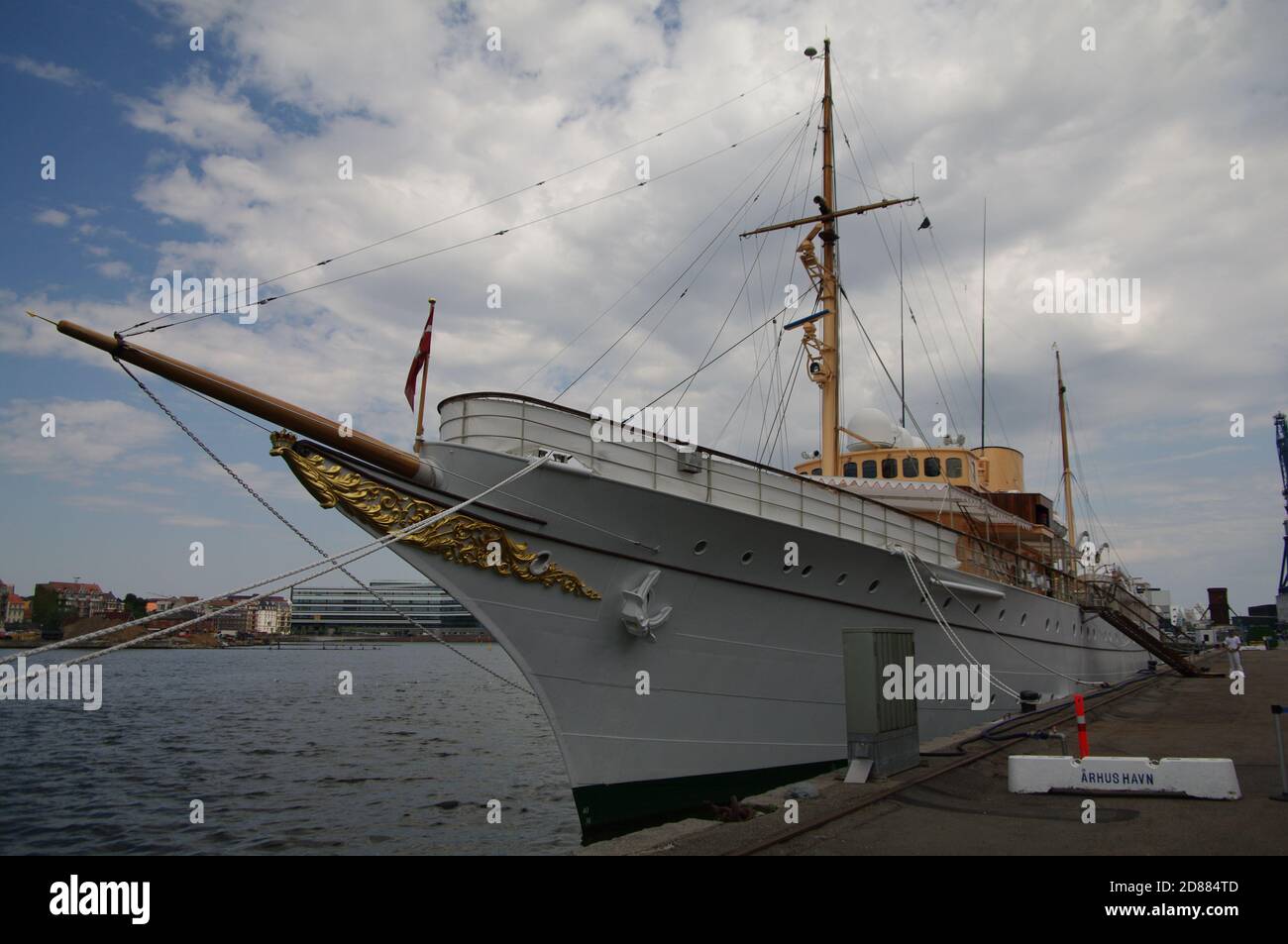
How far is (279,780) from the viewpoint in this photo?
1504 cm

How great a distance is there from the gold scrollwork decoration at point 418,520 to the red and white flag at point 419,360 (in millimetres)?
1004

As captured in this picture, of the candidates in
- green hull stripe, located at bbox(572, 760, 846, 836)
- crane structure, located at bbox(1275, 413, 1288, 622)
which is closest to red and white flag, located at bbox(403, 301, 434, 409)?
green hull stripe, located at bbox(572, 760, 846, 836)

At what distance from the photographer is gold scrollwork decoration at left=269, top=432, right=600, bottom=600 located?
25.5ft

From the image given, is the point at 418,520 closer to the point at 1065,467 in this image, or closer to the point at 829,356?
the point at 829,356

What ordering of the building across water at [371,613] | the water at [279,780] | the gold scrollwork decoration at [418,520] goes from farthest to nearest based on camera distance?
the building across water at [371,613] → the water at [279,780] → the gold scrollwork decoration at [418,520]

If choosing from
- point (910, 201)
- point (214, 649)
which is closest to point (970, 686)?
point (910, 201)

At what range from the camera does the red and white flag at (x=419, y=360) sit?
8.20m

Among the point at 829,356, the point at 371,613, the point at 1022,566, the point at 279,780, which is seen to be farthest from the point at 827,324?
the point at 371,613

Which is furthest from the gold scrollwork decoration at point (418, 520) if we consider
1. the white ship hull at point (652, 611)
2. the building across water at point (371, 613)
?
the building across water at point (371, 613)

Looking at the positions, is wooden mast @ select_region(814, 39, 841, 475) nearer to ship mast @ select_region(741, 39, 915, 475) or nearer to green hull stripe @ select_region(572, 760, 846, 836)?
ship mast @ select_region(741, 39, 915, 475)

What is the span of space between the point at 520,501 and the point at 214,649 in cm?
10267

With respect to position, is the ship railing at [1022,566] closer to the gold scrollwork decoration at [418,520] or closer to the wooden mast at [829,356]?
the wooden mast at [829,356]

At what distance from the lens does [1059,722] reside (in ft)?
39.0
